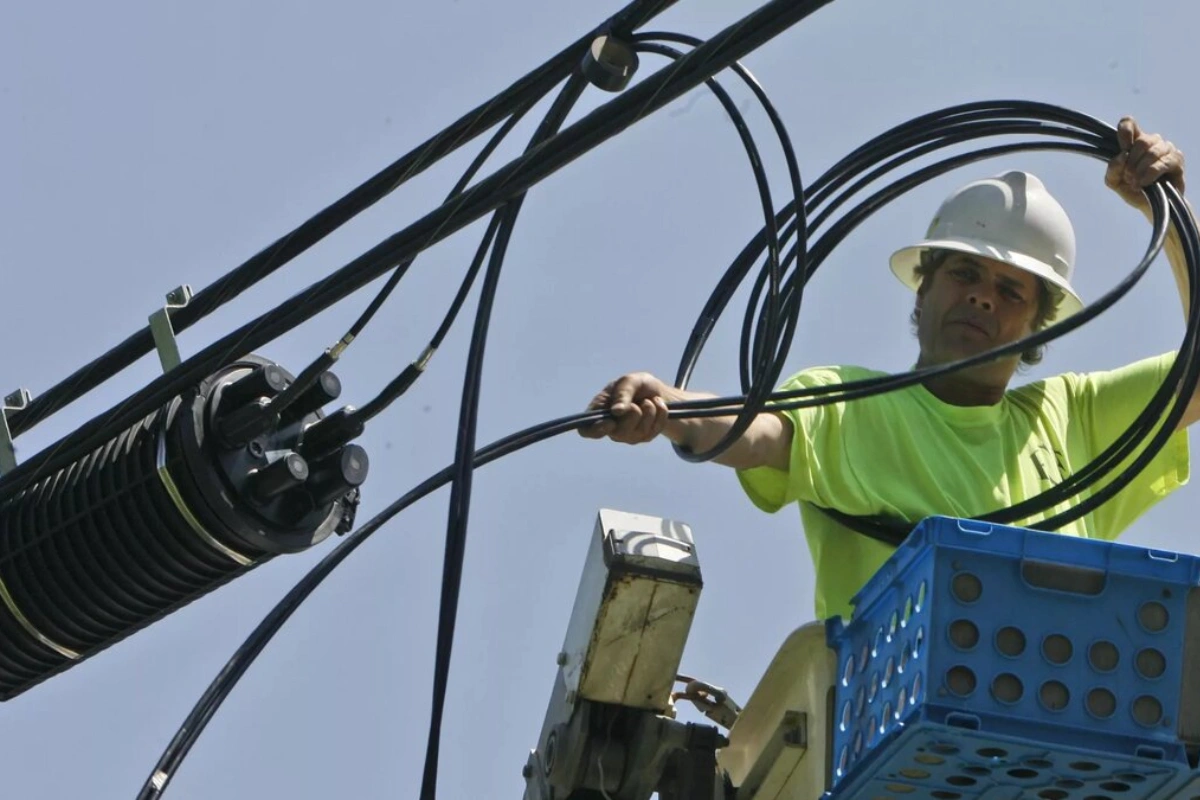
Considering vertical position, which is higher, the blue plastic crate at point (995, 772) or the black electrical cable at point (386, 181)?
the black electrical cable at point (386, 181)

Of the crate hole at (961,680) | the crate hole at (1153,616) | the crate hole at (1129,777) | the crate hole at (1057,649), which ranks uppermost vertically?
the crate hole at (1153,616)

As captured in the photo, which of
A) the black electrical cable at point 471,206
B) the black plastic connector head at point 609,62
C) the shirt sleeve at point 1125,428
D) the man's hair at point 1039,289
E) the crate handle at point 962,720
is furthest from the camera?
the man's hair at point 1039,289

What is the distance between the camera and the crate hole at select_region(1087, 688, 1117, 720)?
4367mm

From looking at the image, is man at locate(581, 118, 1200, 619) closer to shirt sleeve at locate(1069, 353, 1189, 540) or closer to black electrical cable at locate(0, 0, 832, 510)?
shirt sleeve at locate(1069, 353, 1189, 540)

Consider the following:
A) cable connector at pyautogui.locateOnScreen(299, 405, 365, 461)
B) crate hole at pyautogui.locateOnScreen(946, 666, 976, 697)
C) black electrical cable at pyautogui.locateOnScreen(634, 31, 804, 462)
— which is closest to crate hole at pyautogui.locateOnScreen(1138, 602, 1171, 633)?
crate hole at pyautogui.locateOnScreen(946, 666, 976, 697)

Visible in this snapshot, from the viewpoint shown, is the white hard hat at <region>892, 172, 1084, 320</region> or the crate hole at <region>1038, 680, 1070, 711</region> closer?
the crate hole at <region>1038, 680, 1070, 711</region>

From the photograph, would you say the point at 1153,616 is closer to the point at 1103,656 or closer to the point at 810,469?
the point at 1103,656

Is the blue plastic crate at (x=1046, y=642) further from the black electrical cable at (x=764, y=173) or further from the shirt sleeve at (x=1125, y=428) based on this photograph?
the shirt sleeve at (x=1125, y=428)

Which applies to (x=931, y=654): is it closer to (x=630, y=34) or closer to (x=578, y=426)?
(x=578, y=426)

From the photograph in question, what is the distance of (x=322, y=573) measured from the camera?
191 inches

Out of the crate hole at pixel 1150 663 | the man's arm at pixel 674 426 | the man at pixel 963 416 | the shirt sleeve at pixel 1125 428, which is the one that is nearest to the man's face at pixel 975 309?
the man at pixel 963 416

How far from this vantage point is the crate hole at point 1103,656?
14.5ft

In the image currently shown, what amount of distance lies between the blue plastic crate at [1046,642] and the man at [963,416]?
0.77 metres

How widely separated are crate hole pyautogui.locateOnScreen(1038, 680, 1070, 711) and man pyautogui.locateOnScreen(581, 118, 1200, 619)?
3.28ft
